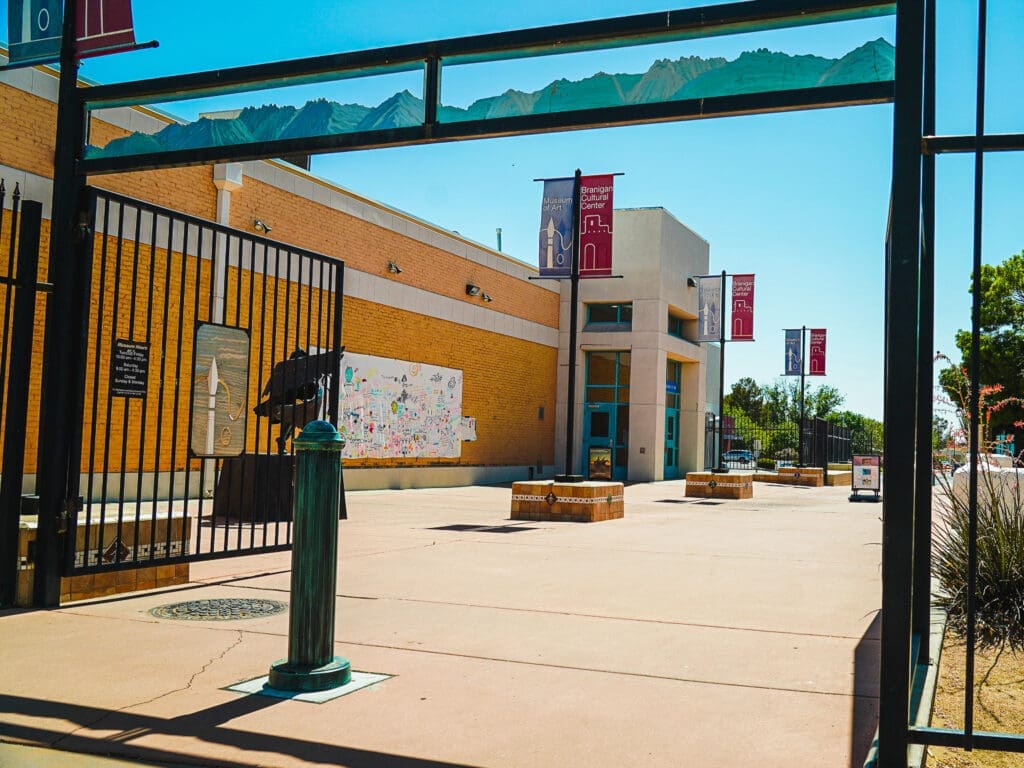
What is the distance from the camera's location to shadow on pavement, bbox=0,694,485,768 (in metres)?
3.78

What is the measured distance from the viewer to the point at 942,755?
4031mm

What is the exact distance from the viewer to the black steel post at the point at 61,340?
6695 mm

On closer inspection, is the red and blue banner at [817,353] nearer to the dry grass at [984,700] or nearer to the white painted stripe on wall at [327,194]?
the white painted stripe on wall at [327,194]

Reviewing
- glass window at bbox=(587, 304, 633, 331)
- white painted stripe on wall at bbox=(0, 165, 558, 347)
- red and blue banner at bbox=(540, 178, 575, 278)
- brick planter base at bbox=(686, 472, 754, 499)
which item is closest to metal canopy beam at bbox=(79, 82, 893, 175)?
white painted stripe on wall at bbox=(0, 165, 558, 347)

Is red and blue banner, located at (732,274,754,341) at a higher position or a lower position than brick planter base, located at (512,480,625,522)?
higher

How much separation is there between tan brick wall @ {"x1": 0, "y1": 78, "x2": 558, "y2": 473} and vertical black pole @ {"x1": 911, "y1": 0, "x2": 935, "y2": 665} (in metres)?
5.21

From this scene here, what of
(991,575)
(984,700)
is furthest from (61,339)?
(991,575)

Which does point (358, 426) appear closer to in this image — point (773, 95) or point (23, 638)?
point (23, 638)

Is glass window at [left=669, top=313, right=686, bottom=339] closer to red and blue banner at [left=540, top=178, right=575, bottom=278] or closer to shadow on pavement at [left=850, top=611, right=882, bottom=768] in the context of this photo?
red and blue banner at [left=540, top=178, right=575, bottom=278]

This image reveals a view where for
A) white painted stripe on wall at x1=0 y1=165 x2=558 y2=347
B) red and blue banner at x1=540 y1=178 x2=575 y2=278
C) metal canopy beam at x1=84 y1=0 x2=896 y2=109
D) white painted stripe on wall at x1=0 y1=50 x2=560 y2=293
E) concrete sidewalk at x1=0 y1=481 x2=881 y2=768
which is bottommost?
concrete sidewalk at x1=0 y1=481 x2=881 y2=768

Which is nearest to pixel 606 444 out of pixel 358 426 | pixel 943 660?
pixel 358 426

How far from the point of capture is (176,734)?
161 inches

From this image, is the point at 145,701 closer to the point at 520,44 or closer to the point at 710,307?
the point at 520,44

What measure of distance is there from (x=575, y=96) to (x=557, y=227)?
555 inches
